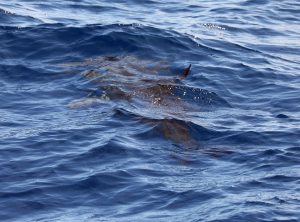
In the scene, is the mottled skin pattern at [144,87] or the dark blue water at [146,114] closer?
the dark blue water at [146,114]

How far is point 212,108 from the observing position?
502 inches

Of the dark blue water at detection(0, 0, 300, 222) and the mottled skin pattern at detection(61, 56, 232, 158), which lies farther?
the mottled skin pattern at detection(61, 56, 232, 158)

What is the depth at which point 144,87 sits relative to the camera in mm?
13016

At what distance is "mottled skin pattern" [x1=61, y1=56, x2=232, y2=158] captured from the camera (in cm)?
1129

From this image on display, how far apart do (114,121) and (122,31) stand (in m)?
4.89

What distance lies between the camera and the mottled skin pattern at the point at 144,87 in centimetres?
1129

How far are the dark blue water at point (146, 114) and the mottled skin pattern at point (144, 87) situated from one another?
3cm

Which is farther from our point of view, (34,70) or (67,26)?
(67,26)

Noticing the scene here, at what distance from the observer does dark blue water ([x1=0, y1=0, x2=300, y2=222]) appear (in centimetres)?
894

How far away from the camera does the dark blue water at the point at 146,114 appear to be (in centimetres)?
894

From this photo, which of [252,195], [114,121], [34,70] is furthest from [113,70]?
[252,195]

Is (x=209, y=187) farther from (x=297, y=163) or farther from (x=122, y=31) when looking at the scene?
(x=122, y=31)

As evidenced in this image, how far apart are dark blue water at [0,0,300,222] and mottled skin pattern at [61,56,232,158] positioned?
3cm

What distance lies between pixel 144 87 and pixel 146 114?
1.32m
